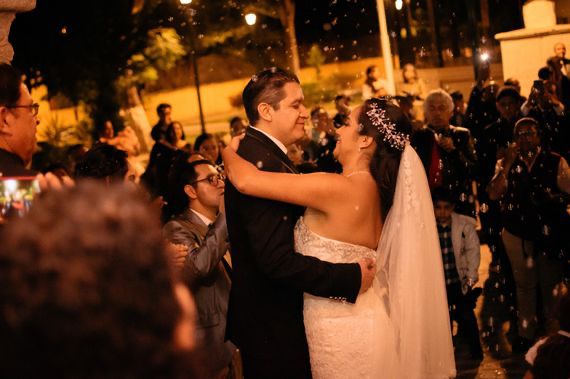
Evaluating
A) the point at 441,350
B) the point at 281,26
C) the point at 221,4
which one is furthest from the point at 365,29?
the point at 441,350

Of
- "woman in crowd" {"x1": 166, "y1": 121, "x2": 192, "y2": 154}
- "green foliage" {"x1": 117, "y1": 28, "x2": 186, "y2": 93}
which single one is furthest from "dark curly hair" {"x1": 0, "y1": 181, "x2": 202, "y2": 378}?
"green foliage" {"x1": 117, "y1": 28, "x2": 186, "y2": 93}

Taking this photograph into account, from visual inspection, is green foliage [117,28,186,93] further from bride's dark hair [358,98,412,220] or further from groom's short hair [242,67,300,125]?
groom's short hair [242,67,300,125]

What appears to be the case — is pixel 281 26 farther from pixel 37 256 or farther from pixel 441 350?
pixel 37 256

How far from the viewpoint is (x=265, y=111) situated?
14.0ft

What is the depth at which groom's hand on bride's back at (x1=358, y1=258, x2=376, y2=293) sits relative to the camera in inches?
165

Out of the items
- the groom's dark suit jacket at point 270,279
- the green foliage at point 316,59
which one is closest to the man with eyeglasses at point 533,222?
the groom's dark suit jacket at point 270,279

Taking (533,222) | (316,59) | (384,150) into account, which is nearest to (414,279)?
(384,150)

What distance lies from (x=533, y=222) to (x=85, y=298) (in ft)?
21.4

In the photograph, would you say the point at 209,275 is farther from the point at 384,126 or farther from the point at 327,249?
the point at 384,126

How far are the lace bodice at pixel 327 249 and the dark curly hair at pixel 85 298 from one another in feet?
9.46

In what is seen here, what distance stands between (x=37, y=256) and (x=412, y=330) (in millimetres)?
3267

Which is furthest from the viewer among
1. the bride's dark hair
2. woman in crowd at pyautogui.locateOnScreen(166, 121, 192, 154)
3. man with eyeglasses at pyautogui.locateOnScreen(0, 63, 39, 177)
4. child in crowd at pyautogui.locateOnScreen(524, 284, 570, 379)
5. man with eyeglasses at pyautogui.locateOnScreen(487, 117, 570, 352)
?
woman in crowd at pyautogui.locateOnScreen(166, 121, 192, 154)

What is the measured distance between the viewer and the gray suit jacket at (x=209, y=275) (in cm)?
486

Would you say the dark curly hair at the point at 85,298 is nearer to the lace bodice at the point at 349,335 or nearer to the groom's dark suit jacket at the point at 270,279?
the groom's dark suit jacket at the point at 270,279
